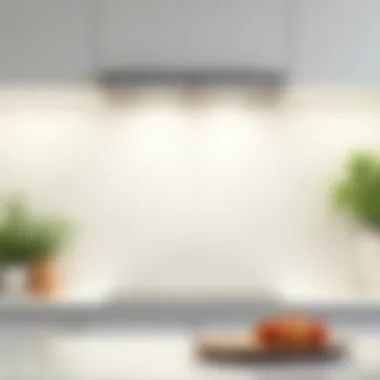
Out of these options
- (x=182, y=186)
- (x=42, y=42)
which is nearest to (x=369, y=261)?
(x=182, y=186)

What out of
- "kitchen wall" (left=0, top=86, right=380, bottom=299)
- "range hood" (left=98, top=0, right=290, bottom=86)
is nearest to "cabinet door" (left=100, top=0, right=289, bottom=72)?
"range hood" (left=98, top=0, right=290, bottom=86)

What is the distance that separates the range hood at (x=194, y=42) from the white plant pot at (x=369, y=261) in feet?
2.11

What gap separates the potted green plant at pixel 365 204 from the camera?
11.3 ft

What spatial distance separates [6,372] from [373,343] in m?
0.72

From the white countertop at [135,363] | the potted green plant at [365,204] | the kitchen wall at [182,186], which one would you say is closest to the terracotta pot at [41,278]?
the kitchen wall at [182,186]

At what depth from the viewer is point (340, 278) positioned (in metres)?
3.65

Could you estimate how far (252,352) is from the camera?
164cm

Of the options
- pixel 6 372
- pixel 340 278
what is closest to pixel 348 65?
pixel 340 278

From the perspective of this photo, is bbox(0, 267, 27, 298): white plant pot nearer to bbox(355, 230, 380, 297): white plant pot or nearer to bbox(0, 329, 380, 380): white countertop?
bbox(355, 230, 380, 297): white plant pot

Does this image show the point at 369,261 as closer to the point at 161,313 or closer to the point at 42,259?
the point at 161,313

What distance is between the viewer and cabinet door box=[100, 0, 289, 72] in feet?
10.7

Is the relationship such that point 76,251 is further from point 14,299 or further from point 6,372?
point 6,372

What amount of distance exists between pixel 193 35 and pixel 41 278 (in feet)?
3.14

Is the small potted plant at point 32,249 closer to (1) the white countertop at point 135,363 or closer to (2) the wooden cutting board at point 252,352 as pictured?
(1) the white countertop at point 135,363
